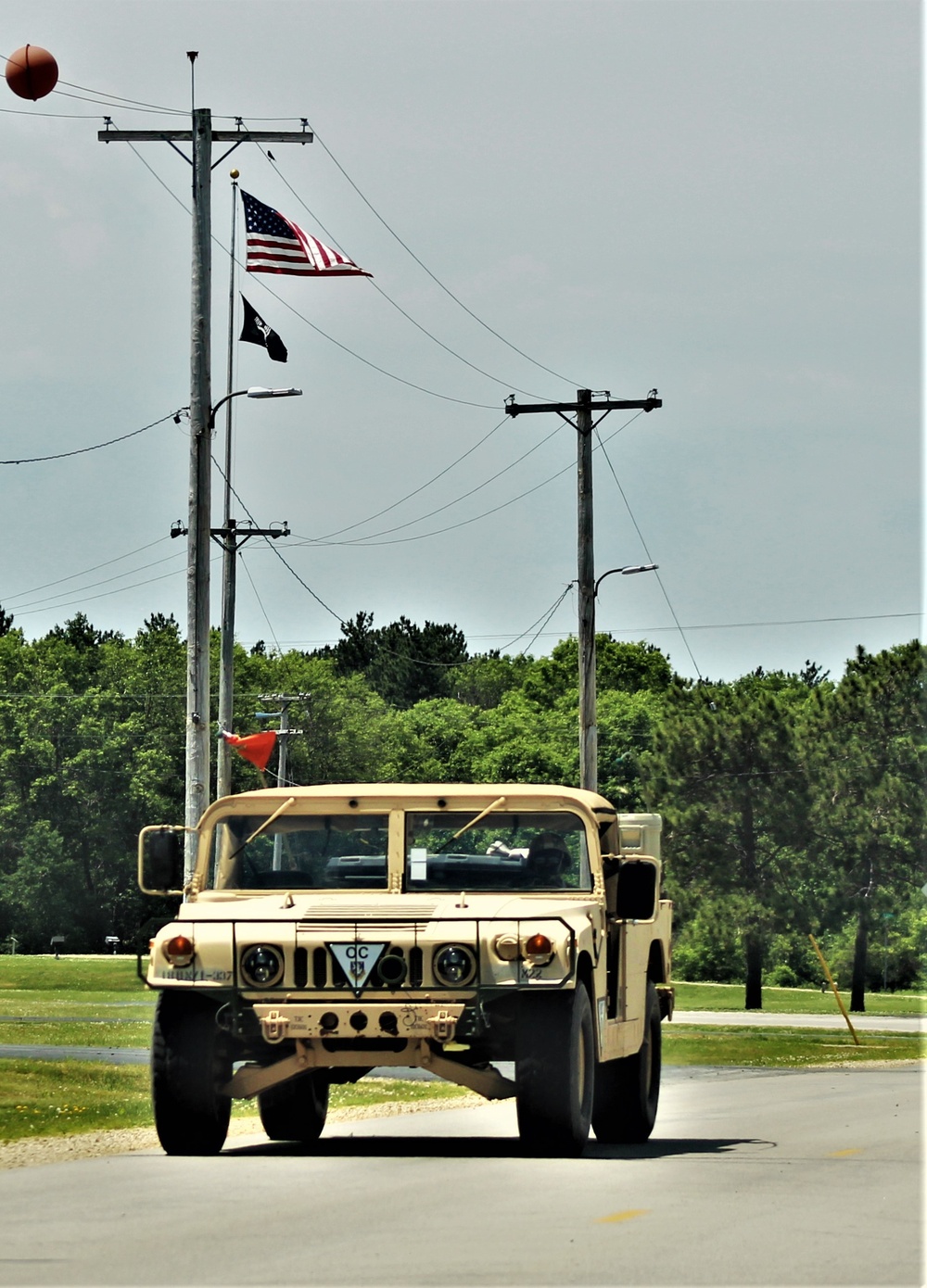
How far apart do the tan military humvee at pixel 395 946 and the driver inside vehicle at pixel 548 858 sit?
1 centimetres

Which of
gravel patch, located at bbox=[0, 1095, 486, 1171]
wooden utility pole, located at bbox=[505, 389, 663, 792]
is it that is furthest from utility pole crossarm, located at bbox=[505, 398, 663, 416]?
gravel patch, located at bbox=[0, 1095, 486, 1171]

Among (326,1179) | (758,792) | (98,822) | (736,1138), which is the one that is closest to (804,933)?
(758,792)

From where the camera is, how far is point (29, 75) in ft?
62.7

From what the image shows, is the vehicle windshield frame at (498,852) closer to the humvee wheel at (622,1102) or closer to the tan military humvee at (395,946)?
the tan military humvee at (395,946)

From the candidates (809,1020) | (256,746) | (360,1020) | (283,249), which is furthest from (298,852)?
(809,1020)

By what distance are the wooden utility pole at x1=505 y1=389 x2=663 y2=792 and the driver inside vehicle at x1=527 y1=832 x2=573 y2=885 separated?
21.3 m

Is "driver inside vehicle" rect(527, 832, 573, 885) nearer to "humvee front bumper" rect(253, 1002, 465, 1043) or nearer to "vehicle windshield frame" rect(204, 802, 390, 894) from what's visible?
"vehicle windshield frame" rect(204, 802, 390, 894)

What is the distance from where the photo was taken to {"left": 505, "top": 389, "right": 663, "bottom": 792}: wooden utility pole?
1447 inches

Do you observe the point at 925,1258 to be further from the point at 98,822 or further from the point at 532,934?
the point at 98,822

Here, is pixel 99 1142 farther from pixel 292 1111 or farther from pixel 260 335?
pixel 260 335

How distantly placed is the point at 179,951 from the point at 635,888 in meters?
3.16

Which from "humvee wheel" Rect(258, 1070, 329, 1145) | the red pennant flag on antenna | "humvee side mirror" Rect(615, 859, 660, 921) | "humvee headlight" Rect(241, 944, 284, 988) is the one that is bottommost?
"humvee wheel" Rect(258, 1070, 329, 1145)

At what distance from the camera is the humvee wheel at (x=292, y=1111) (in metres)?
16.0

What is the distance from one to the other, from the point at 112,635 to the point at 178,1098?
378ft
